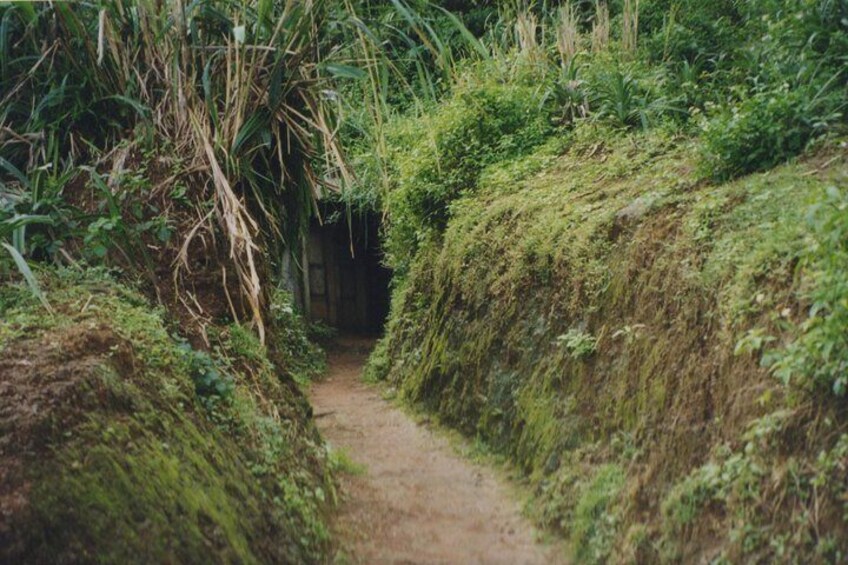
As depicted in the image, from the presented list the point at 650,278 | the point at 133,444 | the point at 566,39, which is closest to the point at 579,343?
the point at 650,278

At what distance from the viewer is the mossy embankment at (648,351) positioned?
299cm

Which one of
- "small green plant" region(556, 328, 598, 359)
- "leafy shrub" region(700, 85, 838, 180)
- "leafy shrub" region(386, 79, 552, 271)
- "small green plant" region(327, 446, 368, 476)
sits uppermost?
"leafy shrub" region(386, 79, 552, 271)

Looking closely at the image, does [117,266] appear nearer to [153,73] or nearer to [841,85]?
[153,73]

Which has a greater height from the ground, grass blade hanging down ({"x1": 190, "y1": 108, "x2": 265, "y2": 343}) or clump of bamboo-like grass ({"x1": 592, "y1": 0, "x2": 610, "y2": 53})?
clump of bamboo-like grass ({"x1": 592, "y1": 0, "x2": 610, "y2": 53})

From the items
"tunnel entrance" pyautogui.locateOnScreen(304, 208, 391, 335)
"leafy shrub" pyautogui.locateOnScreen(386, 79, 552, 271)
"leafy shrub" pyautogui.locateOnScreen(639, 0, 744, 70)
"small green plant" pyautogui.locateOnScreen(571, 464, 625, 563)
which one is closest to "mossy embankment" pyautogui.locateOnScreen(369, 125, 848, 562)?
"small green plant" pyautogui.locateOnScreen(571, 464, 625, 563)

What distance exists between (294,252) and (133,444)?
2514 millimetres

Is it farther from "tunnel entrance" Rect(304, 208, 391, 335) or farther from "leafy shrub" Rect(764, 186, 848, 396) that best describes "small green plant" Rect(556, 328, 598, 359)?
"tunnel entrance" Rect(304, 208, 391, 335)

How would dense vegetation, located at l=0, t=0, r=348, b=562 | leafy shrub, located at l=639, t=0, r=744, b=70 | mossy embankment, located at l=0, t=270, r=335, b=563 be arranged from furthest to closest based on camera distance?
leafy shrub, located at l=639, t=0, r=744, b=70 < dense vegetation, located at l=0, t=0, r=348, b=562 < mossy embankment, located at l=0, t=270, r=335, b=563

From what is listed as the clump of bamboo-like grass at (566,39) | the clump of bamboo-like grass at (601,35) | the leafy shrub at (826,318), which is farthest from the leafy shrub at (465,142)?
the leafy shrub at (826,318)

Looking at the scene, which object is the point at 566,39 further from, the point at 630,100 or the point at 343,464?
the point at 343,464

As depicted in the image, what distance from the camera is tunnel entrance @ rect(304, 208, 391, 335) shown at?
13133mm

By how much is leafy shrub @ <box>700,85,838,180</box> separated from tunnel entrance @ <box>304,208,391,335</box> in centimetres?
845

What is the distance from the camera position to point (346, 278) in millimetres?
13547

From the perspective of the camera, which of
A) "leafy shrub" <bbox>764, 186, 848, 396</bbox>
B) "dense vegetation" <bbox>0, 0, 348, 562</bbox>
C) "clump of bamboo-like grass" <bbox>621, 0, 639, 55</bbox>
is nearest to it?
"leafy shrub" <bbox>764, 186, 848, 396</bbox>
